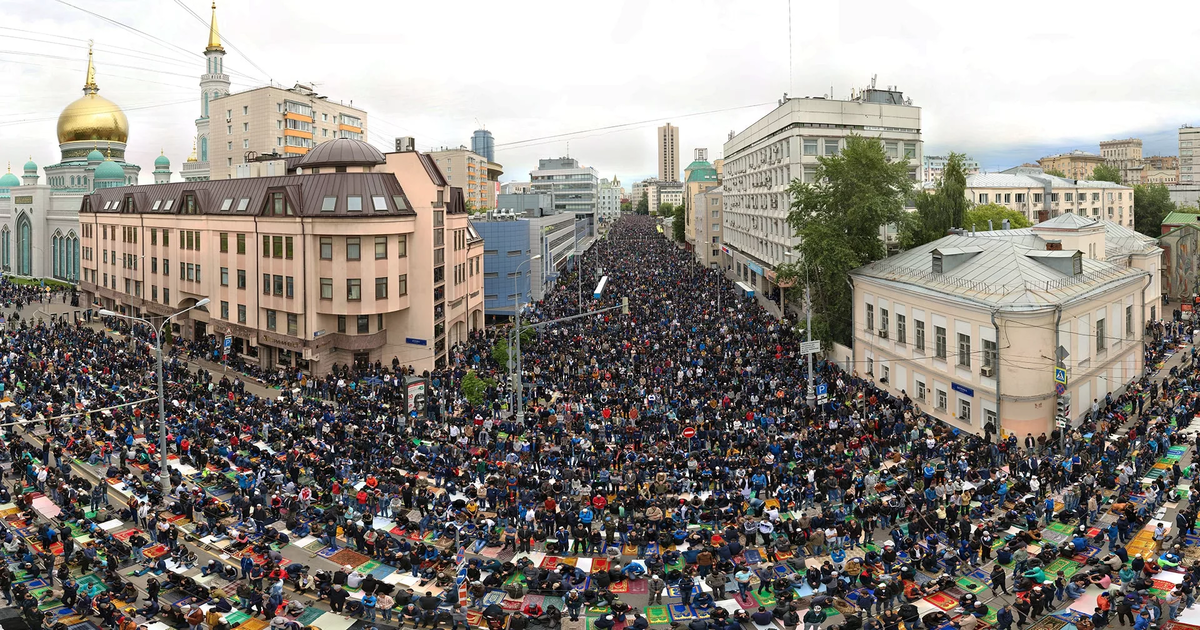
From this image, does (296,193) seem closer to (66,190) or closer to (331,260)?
(331,260)

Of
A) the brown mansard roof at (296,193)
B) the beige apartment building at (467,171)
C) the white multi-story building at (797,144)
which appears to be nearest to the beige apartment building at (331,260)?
the brown mansard roof at (296,193)

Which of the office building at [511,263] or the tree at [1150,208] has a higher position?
the tree at [1150,208]

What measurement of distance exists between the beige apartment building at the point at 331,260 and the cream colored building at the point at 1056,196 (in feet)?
236

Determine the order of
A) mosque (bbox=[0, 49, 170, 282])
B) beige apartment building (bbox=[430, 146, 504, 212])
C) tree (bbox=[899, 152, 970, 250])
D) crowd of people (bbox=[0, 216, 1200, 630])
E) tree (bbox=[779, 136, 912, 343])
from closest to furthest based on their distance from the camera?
crowd of people (bbox=[0, 216, 1200, 630])
tree (bbox=[779, 136, 912, 343])
tree (bbox=[899, 152, 970, 250])
mosque (bbox=[0, 49, 170, 282])
beige apartment building (bbox=[430, 146, 504, 212])

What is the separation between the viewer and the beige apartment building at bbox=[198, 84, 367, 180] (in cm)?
7825

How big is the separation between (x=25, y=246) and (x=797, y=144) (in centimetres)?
8696

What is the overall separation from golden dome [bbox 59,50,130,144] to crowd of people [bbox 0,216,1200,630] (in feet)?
213

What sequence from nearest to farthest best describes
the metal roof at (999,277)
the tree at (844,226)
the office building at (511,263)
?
1. the metal roof at (999,277)
2. the tree at (844,226)
3. the office building at (511,263)

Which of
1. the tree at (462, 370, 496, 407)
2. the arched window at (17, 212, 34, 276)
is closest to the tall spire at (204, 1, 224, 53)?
the arched window at (17, 212, 34, 276)

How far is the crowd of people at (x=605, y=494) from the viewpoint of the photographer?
1795cm

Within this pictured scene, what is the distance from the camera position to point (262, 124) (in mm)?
78500

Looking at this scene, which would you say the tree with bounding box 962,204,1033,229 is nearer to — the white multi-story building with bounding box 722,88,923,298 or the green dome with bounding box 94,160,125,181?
the white multi-story building with bounding box 722,88,923,298

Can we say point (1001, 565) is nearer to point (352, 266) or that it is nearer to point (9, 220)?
point (352, 266)

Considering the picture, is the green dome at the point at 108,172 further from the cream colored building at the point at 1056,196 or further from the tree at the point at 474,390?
the cream colored building at the point at 1056,196
